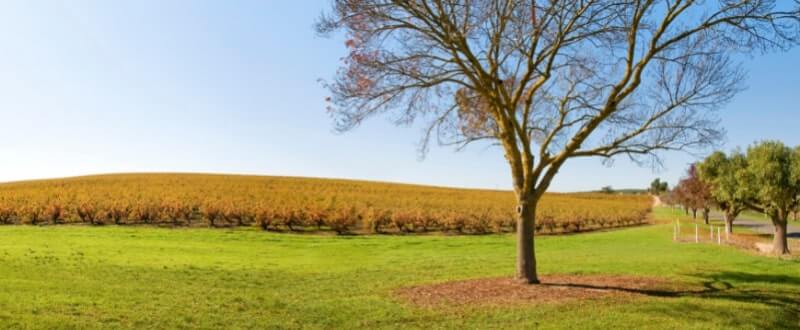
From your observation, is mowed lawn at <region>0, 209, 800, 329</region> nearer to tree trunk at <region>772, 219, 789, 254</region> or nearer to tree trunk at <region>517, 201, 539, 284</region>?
tree trunk at <region>517, 201, 539, 284</region>

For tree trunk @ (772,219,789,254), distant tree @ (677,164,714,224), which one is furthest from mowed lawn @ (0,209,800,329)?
distant tree @ (677,164,714,224)

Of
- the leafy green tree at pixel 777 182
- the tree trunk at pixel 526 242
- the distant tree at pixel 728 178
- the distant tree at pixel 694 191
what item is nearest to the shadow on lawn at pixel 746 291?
the tree trunk at pixel 526 242

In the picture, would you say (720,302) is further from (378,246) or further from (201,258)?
(378,246)

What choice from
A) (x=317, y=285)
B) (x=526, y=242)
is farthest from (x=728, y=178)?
(x=317, y=285)

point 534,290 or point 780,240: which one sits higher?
point 780,240

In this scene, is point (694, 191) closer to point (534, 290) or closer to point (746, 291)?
point (746, 291)

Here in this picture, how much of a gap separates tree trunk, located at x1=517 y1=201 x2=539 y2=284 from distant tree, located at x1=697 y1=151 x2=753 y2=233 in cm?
2116

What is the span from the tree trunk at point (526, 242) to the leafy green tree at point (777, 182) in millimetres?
19137

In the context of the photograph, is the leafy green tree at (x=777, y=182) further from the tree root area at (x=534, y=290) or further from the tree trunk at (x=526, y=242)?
the tree trunk at (x=526, y=242)

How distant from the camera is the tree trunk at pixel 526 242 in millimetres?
13070

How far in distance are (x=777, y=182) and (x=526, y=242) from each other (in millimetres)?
20617

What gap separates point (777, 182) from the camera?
26938 millimetres

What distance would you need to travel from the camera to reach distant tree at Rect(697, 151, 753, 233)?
29250 millimetres

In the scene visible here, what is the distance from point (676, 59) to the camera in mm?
13641
